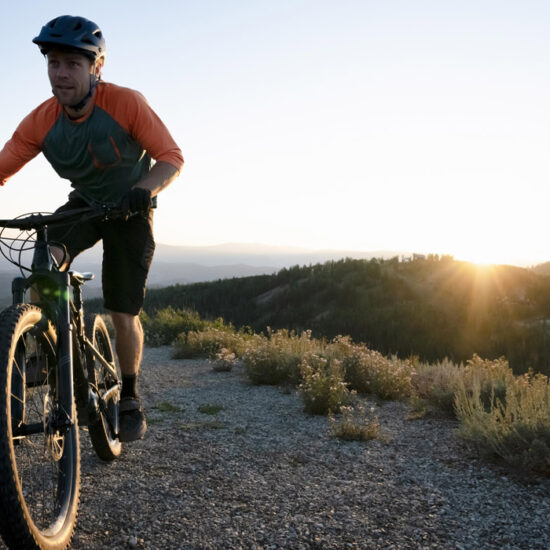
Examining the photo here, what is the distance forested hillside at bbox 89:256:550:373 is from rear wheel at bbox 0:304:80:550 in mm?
11544

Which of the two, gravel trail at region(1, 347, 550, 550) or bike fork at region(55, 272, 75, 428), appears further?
gravel trail at region(1, 347, 550, 550)

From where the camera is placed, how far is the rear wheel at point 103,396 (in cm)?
315

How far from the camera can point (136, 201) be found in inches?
98.6

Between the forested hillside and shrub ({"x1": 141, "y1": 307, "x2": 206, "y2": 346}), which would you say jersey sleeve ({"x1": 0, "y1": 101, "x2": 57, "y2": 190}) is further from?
the forested hillside

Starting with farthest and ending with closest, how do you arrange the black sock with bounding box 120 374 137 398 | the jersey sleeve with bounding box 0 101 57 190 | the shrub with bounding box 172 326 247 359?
the shrub with bounding box 172 326 247 359 → the black sock with bounding box 120 374 137 398 → the jersey sleeve with bounding box 0 101 57 190

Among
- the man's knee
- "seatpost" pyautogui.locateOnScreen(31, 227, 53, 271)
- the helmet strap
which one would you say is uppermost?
the helmet strap

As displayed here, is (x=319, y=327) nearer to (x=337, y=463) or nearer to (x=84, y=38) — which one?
(x=337, y=463)

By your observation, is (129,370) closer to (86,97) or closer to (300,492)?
(300,492)

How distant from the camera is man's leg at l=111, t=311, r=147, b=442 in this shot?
348cm

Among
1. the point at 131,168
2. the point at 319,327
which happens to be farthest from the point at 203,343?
the point at 319,327

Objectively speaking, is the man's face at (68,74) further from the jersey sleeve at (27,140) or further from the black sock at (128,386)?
the black sock at (128,386)

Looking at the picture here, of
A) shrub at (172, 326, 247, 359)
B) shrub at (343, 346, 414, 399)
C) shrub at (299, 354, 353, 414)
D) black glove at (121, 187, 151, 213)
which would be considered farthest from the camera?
shrub at (172, 326, 247, 359)

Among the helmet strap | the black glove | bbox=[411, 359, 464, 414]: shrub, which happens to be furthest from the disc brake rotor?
bbox=[411, 359, 464, 414]: shrub

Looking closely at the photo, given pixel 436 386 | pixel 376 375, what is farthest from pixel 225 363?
pixel 436 386
